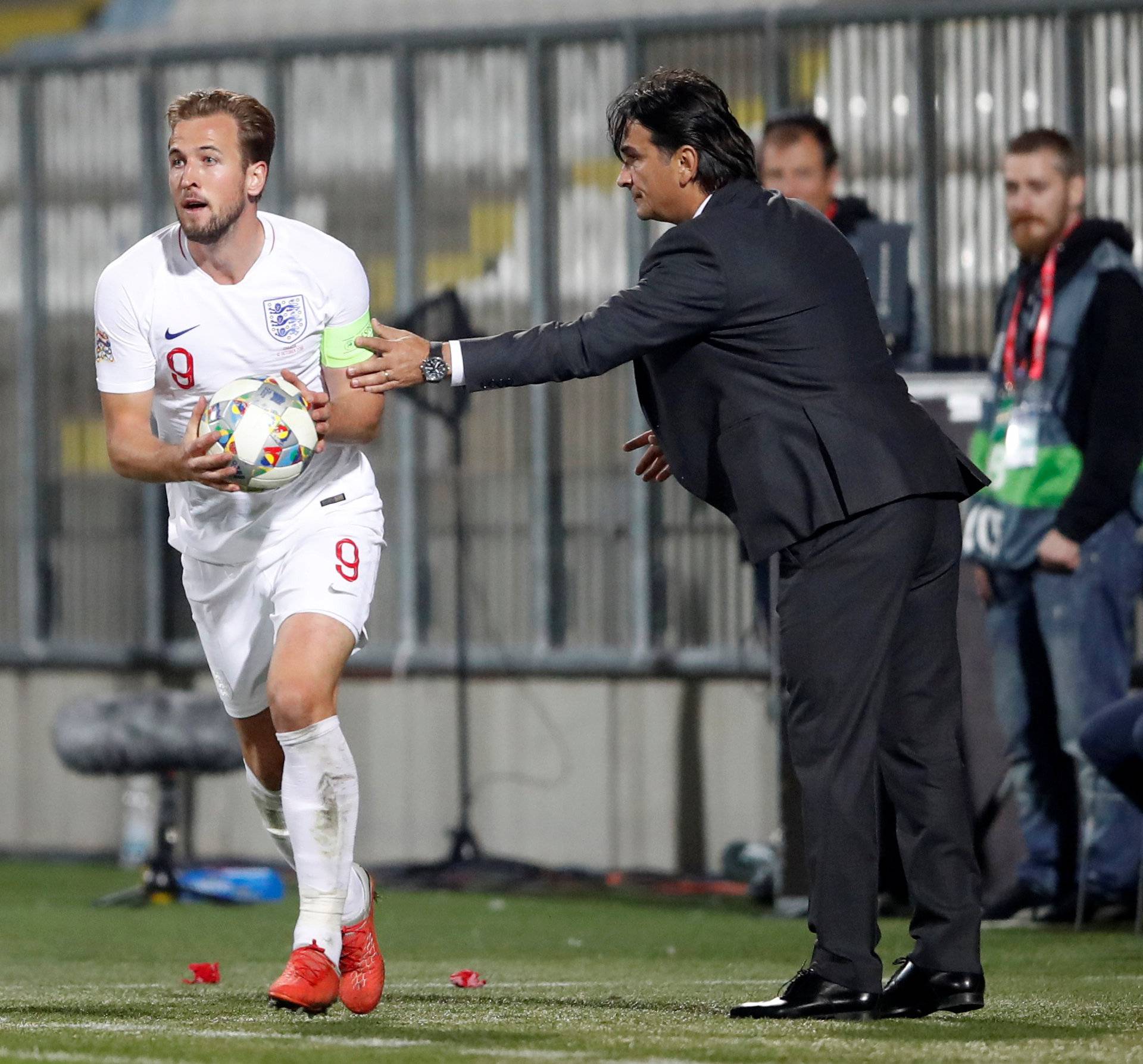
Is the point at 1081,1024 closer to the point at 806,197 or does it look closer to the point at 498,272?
the point at 806,197

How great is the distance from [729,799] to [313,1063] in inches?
239

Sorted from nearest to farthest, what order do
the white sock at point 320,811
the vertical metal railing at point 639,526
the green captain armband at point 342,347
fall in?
the white sock at point 320,811 < the green captain armband at point 342,347 < the vertical metal railing at point 639,526

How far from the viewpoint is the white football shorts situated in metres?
5.36

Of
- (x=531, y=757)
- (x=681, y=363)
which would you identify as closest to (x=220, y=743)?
(x=531, y=757)

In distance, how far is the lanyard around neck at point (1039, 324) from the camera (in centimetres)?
775

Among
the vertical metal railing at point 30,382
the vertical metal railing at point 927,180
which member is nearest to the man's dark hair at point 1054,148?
the vertical metal railing at point 927,180

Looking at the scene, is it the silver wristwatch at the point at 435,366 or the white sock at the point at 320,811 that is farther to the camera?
the white sock at the point at 320,811

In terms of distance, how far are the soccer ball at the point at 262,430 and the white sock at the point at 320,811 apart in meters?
0.57

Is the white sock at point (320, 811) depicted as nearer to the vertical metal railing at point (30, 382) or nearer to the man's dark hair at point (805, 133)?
the man's dark hair at point (805, 133)

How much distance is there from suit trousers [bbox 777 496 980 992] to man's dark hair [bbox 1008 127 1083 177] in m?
3.08

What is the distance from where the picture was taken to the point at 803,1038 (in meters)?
4.59

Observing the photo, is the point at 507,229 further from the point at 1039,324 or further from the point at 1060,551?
the point at 1060,551

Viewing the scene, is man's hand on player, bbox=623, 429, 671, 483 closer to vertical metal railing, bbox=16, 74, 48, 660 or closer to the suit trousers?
the suit trousers

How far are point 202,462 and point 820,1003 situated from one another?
1.74 metres
